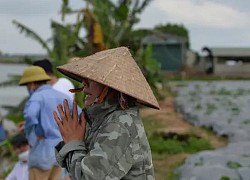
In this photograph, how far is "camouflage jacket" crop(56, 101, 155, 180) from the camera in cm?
245

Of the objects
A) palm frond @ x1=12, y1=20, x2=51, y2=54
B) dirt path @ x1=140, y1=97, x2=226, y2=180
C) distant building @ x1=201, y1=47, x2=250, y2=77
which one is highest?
palm frond @ x1=12, y1=20, x2=51, y2=54

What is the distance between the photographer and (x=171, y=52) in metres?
40.6

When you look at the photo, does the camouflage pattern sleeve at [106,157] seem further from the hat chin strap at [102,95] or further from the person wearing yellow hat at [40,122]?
the person wearing yellow hat at [40,122]

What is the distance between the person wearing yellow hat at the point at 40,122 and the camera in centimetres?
517

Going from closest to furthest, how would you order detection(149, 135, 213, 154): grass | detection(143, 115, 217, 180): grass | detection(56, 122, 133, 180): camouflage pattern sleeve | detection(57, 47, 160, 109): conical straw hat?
1. detection(56, 122, 133, 180): camouflage pattern sleeve
2. detection(57, 47, 160, 109): conical straw hat
3. detection(143, 115, 217, 180): grass
4. detection(149, 135, 213, 154): grass

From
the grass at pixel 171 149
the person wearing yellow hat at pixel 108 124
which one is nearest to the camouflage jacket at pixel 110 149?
the person wearing yellow hat at pixel 108 124

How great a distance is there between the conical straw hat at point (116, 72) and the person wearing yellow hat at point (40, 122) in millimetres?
2449

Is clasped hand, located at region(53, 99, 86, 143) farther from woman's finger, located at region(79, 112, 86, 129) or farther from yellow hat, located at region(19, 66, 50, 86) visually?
yellow hat, located at region(19, 66, 50, 86)

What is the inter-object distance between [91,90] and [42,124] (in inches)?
105

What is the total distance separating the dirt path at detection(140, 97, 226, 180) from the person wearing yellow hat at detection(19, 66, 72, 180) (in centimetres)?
316

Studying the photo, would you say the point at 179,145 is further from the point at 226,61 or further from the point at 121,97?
the point at 226,61

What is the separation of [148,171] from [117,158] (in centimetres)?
20

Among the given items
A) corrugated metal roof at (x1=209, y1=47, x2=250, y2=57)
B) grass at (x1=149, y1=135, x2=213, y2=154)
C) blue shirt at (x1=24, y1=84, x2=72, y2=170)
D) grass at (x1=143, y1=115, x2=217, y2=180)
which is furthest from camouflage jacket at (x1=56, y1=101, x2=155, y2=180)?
corrugated metal roof at (x1=209, y1=47, x2=250, y2=57)

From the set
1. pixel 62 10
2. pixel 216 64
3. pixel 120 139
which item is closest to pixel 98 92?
pixel 120 139
